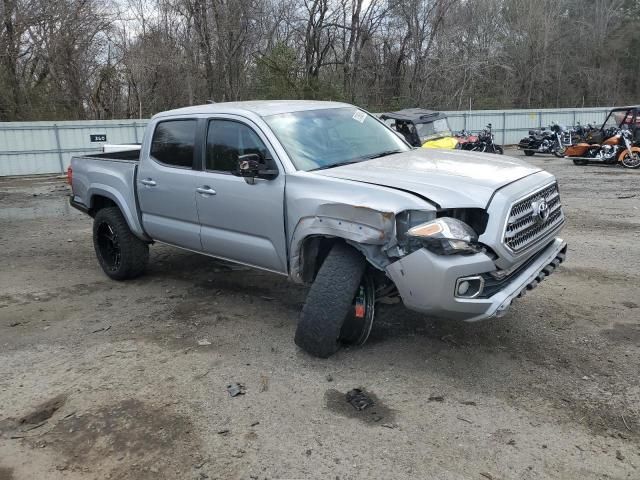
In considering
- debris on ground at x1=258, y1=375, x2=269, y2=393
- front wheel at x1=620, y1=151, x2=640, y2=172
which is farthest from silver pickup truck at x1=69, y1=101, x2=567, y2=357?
front wheel at x1=620, y1=151, x2=640, y2=172

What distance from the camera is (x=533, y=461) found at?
2.88 meters

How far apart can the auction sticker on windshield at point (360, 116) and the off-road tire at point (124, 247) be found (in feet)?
8.96

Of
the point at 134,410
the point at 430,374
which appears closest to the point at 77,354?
the point at 134,410

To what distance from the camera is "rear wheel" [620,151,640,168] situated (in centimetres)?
1564

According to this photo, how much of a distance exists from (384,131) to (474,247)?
222 cm

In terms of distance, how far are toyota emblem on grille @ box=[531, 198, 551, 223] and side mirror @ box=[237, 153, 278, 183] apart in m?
1.93

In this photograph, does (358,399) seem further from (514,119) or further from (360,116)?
(514,119)

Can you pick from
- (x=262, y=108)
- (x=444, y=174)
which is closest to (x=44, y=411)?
(x=262, y=108)

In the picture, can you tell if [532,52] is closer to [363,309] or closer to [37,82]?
[37,82]

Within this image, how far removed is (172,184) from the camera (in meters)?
5.25

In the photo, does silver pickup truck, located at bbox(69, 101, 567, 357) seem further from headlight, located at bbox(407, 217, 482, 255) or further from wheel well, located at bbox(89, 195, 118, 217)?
wheel well, located at bbox(89, 195, 118, 217)

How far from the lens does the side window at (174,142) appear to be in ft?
17.0

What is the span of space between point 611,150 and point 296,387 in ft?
51.1

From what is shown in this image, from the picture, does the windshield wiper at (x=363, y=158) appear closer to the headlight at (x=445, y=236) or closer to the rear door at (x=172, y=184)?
the headlight at (x=445, y=236)
